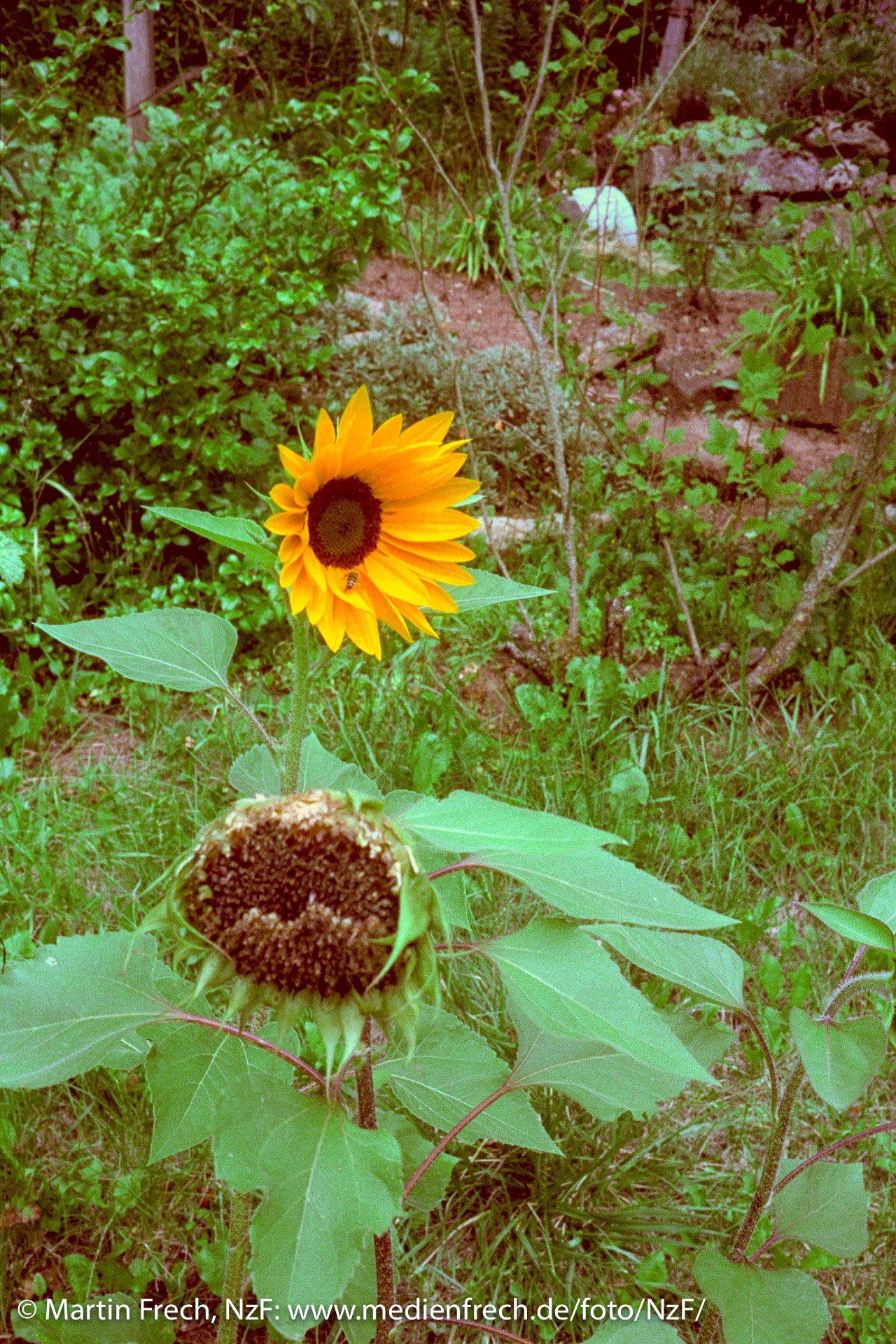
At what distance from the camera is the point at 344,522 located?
95 cm

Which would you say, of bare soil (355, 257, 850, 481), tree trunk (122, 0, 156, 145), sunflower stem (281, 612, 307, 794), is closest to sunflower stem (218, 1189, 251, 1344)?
sunflower stem (281, 612, 307, 794)

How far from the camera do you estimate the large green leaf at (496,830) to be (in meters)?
0.65

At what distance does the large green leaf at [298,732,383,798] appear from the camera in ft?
3.19

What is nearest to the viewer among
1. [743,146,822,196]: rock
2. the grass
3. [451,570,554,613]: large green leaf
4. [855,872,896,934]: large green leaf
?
[451,570,554,613]: large green leaf

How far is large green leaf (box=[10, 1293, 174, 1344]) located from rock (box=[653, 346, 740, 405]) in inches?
159

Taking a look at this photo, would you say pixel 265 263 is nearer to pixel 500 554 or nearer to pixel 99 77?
pixel 500 554

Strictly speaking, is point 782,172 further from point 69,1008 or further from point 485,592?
point 69,1008

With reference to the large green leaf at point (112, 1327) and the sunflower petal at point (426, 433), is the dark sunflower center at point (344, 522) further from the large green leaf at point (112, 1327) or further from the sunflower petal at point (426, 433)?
the large green leaf at point (112, 1327)

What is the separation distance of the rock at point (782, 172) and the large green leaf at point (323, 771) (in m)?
7.32

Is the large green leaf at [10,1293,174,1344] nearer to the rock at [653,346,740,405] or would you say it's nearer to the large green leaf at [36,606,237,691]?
the large green leaf at [36,606,237,691]

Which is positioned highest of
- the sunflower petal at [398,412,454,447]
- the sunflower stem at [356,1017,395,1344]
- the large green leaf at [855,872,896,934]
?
the sunflower petal at [398,412,454,447]

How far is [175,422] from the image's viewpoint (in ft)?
9.64

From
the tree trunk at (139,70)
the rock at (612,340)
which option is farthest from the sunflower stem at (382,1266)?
the tree trunk at (139,70)

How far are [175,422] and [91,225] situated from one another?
0.75 meters
